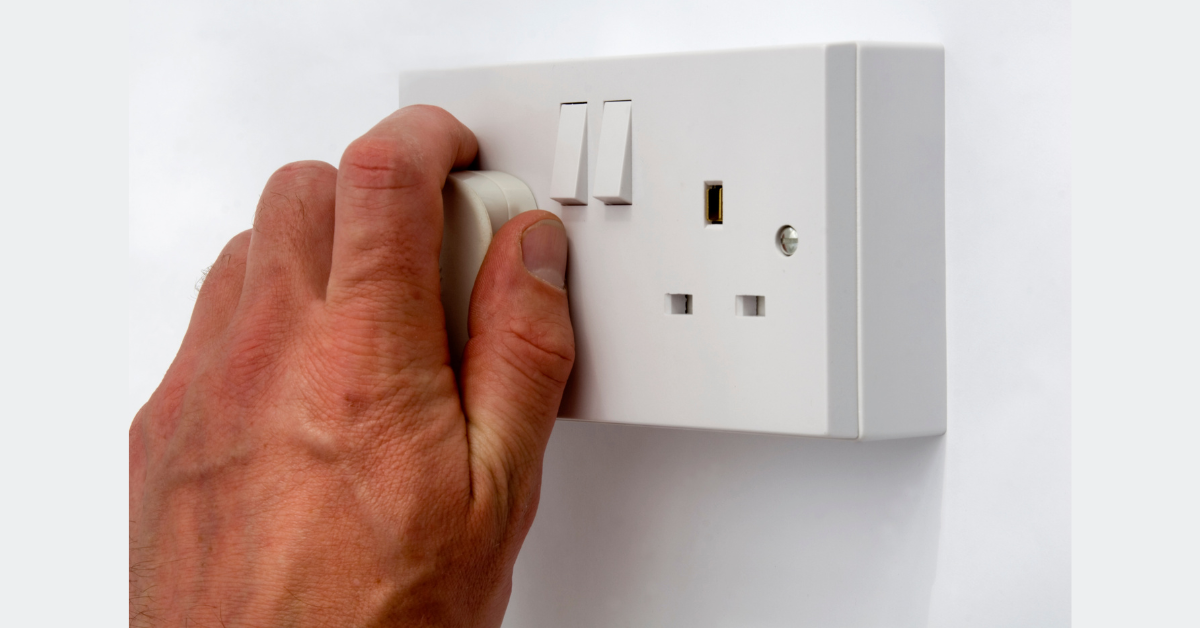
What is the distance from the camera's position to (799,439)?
0.54 meters

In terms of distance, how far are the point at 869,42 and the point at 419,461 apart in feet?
0.97

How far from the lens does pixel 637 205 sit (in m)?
0.52

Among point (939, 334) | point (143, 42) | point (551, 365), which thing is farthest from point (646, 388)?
point (143, 42)

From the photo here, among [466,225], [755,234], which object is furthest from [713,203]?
[466,225]

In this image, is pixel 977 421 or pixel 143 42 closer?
pixel 977 421

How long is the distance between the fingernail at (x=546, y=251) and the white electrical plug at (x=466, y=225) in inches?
1.1

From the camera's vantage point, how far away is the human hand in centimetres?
49

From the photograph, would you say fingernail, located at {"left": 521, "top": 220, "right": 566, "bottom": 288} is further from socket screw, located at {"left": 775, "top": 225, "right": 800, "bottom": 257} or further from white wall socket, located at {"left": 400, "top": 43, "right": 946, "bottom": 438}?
socket screw, located at {"left": 775, "top": 225, "right": 800, "bottom": 257}

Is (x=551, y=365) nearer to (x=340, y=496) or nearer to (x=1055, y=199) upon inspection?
(x=340, y=496)

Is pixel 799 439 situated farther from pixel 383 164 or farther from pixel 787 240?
pixel 383 164

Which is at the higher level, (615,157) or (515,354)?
(615,157)

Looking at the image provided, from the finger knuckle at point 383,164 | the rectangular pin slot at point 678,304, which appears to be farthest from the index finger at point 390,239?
the rectangular pin slot at point 678,304

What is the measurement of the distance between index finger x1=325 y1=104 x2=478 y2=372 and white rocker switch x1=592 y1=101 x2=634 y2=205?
0.28ft

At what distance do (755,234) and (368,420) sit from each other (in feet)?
0.69
